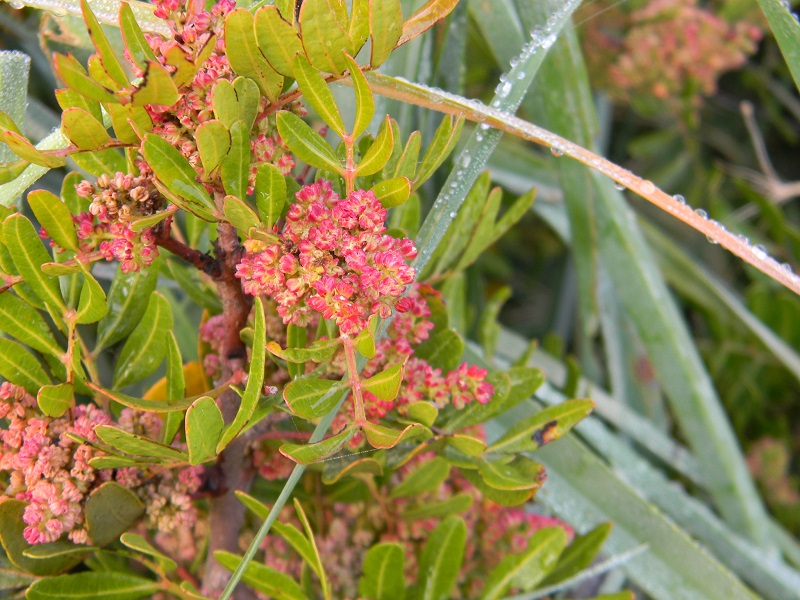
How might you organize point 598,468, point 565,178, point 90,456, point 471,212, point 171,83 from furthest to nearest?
point 565,178, point 598,468, point 471,212, point 90,456, point 171,83

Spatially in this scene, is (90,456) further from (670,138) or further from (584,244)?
(670,138)

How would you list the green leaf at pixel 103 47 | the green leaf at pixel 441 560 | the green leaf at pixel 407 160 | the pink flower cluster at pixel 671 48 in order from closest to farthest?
the green leaf at pixel 103 47, the green leaf at pixel 407 160, the green leaf at pixel 441 560, the pink flower cluster at pixel 671 48

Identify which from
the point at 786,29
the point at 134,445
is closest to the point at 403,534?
the point at 134,445

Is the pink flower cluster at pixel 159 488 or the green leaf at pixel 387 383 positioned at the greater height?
the green leaf at pixel 387 383

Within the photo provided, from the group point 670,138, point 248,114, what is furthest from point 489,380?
point 670,138

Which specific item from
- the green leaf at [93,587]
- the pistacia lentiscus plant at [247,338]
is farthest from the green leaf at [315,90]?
the green leaf at [93,587]

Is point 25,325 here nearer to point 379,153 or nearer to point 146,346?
point 146,346

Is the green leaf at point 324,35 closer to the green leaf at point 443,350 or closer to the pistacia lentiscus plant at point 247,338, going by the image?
the pistacia lentiscus plant at point 247,338
